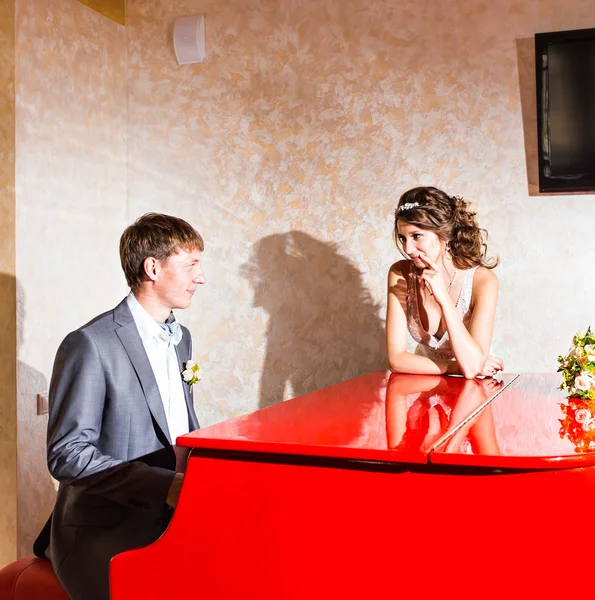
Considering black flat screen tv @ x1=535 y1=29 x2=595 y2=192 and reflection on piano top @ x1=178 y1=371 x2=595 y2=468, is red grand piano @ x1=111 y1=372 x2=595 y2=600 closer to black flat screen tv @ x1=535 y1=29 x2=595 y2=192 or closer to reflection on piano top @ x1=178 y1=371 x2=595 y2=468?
reflection on piano top @ x1=178 y1=371 x2=595 y2=468

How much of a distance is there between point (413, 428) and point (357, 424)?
13 centimetres

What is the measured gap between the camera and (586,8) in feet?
11.2

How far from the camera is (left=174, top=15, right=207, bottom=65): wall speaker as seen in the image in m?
3.94

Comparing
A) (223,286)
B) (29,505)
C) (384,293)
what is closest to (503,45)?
(384,293)

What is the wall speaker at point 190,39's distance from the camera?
394cm

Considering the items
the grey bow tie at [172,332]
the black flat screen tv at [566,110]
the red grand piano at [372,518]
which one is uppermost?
the black flat screen tv at [566,110]

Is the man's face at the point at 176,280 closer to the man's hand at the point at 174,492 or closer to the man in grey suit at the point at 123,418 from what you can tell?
the man in grey suit at the point at 123,418

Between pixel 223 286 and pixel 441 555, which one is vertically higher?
pixel 223 286

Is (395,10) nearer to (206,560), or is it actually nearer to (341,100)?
(341,100)

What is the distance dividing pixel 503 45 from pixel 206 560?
9.11 ft

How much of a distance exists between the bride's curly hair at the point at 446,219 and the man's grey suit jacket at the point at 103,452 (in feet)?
4.40

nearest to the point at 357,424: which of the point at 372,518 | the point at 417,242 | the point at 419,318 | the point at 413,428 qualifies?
the point at 413,428

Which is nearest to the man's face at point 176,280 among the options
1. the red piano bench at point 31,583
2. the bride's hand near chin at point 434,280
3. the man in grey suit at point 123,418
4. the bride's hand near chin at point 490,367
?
the man in grey suit at point 123,418

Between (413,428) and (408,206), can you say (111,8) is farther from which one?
(413,428)
